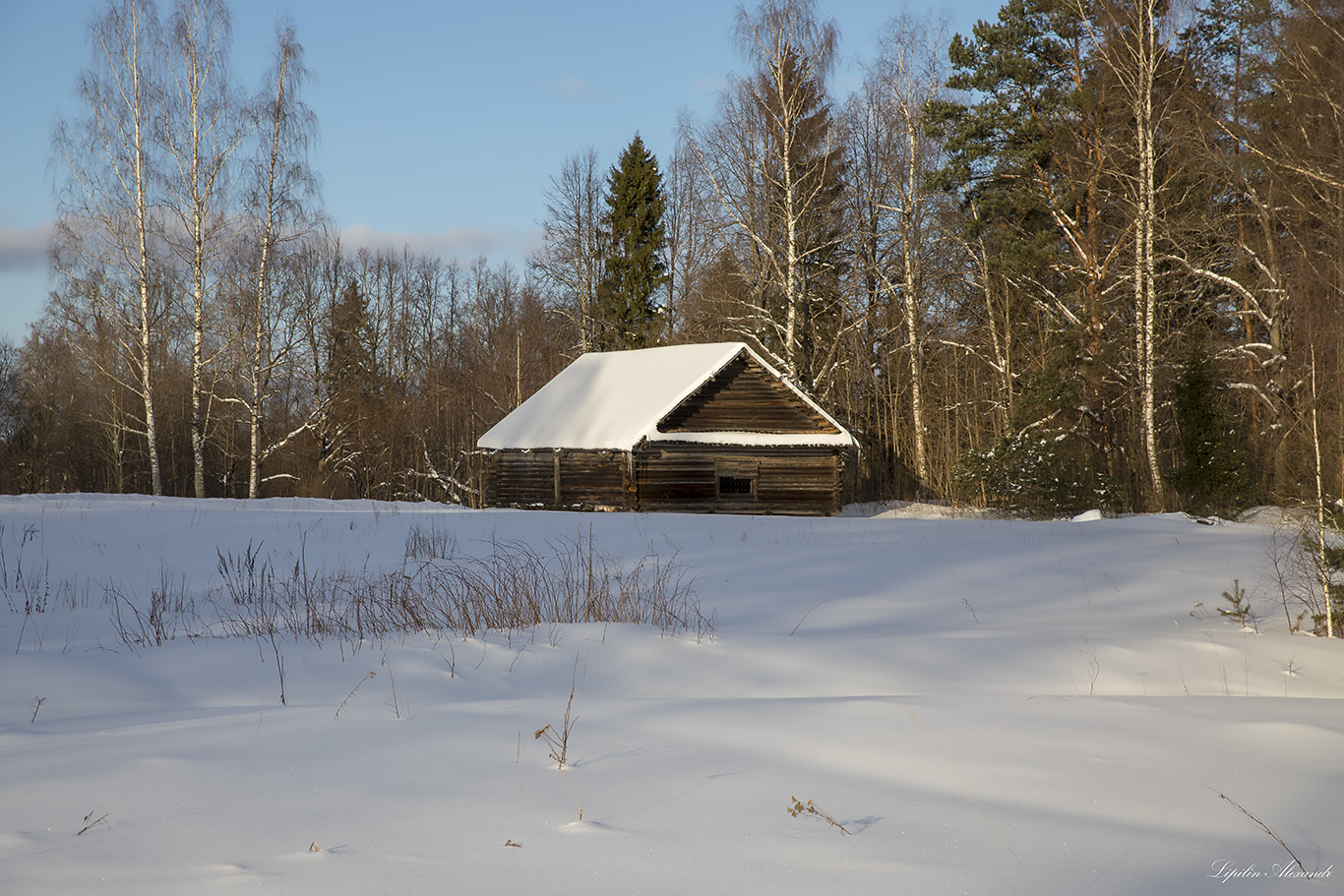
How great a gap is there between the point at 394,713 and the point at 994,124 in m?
25.5

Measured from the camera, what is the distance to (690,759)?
341 centimetres

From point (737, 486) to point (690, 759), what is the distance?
21269 millimetres

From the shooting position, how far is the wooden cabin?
23375 mm

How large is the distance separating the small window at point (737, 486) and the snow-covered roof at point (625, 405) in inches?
41.1

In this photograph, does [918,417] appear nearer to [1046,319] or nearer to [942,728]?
[1046,319]

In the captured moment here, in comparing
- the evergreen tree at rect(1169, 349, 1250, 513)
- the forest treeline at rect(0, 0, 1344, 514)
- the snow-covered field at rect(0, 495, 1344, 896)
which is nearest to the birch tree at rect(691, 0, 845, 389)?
the forest treeline at rect(0, 0, 1344, 514)

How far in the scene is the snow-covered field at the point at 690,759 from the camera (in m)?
2.54

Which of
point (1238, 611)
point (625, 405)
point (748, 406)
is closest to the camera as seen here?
point (1238, 611)

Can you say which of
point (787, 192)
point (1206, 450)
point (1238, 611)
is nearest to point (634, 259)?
point (787, 192)

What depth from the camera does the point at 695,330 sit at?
34438 millimetres

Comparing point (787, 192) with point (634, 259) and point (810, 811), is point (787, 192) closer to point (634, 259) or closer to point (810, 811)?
point (634, 259)

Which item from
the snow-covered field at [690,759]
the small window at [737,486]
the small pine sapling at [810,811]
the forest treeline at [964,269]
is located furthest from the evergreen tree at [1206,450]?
the small pine sapling at [810,811]

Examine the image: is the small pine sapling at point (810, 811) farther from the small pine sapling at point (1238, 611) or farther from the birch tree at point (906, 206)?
the birch tree at point (906, 206)

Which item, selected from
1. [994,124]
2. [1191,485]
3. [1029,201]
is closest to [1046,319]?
[1029,201]
